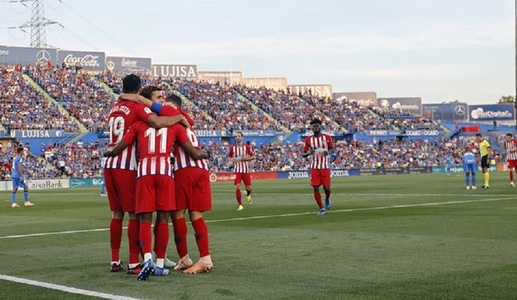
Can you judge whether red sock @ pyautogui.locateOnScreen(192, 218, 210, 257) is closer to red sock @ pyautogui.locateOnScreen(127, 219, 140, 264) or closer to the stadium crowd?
red sock @ pyautogui.locateOnScreen(127, 219, 140, 264)

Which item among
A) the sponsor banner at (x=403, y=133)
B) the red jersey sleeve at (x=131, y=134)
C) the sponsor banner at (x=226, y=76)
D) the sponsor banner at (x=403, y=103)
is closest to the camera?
the red jersey sleeve at (x=131, y=134)

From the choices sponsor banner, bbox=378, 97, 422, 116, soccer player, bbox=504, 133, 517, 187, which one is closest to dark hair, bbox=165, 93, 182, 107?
soccer player, bbox=504, 133, 517, 187

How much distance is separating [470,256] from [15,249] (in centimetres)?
755

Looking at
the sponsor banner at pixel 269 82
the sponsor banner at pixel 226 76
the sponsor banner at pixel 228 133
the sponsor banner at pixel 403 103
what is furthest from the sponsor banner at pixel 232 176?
the sponsor banner at pixel 403 103

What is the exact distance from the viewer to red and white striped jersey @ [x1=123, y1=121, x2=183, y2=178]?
8906 mm

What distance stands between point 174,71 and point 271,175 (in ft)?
117

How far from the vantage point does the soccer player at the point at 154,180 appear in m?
8.86

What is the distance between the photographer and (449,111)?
112625 millimetres

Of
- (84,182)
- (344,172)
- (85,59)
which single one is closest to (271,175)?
(344,172)

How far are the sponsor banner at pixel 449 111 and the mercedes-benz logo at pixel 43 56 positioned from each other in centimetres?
6061

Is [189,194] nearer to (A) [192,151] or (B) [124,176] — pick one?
(A) [192,151]

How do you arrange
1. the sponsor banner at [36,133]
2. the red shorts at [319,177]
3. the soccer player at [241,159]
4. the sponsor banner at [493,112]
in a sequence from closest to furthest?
the red shorts at [319,177]
the soccer player at [241,159]
the sponsor banner at [36,133]
the sponsor banner at [493,112]

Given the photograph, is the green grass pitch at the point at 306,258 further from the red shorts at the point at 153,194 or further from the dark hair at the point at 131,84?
the dark hair at the point at 131,84

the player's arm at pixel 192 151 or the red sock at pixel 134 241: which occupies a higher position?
the player's arm at pixel 192 151
